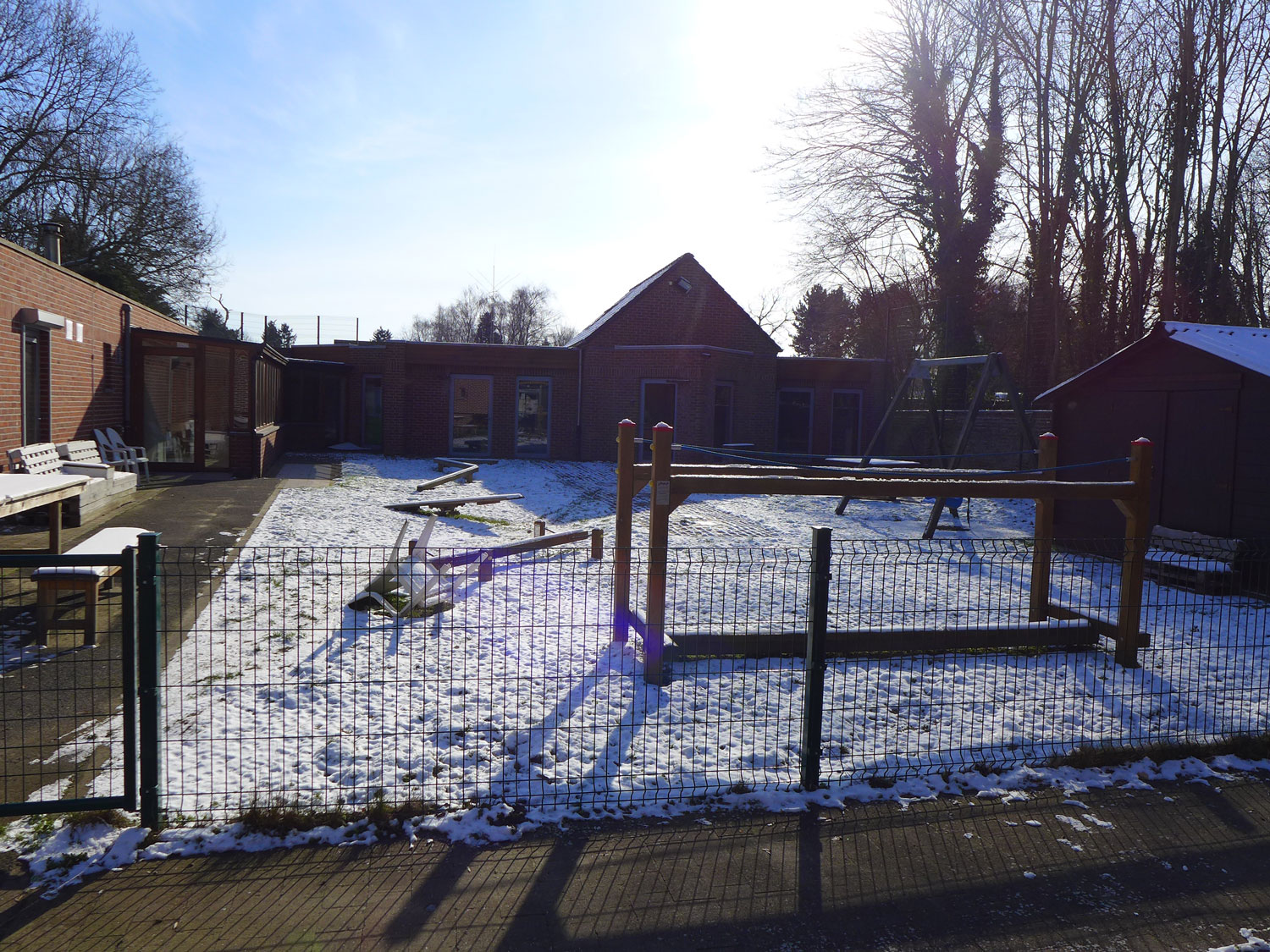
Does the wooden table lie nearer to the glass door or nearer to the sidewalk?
the sidewalk

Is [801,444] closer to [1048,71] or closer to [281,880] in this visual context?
[1048,71]

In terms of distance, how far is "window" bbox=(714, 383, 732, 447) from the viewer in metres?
23.2

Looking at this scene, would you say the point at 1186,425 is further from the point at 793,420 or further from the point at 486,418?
the point at 486,418

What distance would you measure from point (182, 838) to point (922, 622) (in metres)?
5.72

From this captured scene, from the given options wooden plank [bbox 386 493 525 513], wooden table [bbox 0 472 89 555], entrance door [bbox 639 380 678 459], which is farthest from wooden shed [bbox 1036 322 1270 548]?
entrance door [bbox 639 380 678 459]

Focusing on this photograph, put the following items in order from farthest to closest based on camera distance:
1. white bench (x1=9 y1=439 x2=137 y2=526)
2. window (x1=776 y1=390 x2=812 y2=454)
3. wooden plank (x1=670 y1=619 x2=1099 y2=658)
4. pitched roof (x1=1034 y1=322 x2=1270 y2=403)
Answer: window (x1=776 y1=390 x2=812 y2=454), white bench (x1=9 y1=439 x2=137 y2=526), pitched roof (x1=1034 y1=322 x2=1270 y2=403), wooden plank (x1=670 y1=619 x2=1099 y2=658)

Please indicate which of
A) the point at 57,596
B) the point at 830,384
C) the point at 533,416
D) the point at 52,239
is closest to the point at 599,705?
the point at 57,596

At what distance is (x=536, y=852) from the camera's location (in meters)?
3.56

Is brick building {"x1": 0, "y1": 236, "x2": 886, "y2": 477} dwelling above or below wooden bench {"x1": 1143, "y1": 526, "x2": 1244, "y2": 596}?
above

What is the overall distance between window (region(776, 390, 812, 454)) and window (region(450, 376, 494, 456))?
8.32 m

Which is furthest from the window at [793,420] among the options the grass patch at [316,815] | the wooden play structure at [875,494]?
the grass patch at [316,815]

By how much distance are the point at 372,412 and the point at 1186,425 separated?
22.3 m

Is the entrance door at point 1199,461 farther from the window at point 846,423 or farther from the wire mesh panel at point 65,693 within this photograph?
the window at point 846,423

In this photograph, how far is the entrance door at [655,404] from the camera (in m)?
22.9
